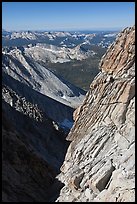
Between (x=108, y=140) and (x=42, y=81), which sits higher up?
(x=108, y=140)

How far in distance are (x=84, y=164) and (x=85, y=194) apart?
2.16 m

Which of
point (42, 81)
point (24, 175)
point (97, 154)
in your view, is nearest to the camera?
point (97, 154)

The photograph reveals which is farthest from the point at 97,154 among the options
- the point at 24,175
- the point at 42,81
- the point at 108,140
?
the point at 42,81

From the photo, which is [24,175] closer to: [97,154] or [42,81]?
[97,154]

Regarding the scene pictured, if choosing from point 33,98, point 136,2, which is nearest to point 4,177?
point 136,2

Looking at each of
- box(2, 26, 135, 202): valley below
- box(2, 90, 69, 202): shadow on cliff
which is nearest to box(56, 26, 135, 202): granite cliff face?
box(2, 26, 135, 202): valley below

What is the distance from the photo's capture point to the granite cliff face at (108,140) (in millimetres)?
21756

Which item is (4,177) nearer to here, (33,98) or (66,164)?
(66,164)

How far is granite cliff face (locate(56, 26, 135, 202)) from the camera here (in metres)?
21.8

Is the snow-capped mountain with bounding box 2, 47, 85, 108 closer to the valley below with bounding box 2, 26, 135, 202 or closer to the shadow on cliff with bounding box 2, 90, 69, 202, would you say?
the shadow on cliff with bounding box 2, 90, 69, 202

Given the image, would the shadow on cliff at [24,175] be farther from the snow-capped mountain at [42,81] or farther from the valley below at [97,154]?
the snow-capped mountain at [42,81]

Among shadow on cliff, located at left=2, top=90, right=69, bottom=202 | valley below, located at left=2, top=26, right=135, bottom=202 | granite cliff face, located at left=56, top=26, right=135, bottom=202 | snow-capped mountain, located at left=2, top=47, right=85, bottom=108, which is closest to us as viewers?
granite cliff face, located at left=56, top=26, right=135, bottom=202

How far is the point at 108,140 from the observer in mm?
24562

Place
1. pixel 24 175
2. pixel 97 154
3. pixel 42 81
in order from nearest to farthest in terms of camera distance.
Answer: pixel 97 154
pixel 24 175
pixel 42 81
